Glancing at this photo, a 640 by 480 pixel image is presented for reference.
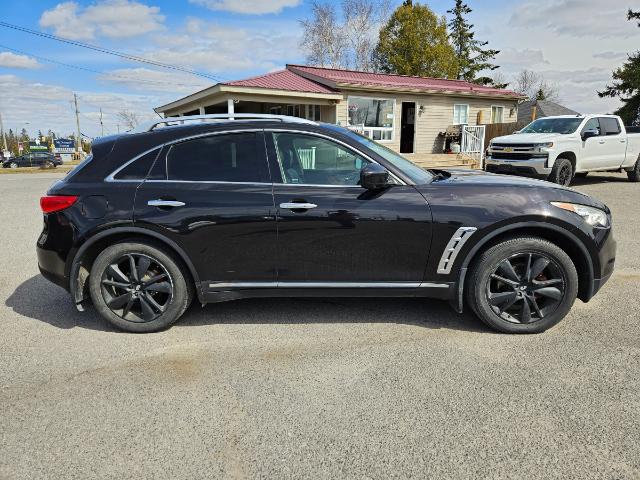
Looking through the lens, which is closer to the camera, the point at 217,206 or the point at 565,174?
the point at 217,206

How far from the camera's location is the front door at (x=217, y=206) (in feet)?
11.0

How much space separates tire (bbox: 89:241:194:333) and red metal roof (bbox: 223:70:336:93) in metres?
12.0

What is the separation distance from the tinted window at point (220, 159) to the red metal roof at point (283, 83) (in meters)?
11.7

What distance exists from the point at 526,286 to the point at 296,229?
1841mm

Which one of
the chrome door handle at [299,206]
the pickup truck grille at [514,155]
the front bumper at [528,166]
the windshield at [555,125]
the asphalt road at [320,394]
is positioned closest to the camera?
the asphalt road at [320,394]

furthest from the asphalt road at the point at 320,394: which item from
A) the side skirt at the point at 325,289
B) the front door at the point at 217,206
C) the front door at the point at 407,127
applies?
the front door at the point at 407,127

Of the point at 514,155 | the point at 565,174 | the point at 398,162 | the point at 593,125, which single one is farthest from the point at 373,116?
the point at 398,162

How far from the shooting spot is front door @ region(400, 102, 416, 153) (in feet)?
63.8

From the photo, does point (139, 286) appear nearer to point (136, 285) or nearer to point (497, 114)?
point (136, 285)

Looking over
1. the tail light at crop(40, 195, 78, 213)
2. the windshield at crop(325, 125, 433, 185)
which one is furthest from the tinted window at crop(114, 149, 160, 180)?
the windshield at crop(325, 125, 433, 185)

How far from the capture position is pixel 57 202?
346 centimetres

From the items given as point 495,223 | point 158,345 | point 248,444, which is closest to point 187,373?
point 158,345

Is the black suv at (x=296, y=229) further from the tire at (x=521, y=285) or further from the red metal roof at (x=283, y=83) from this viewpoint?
the red metal roof at (x=283, y=83)

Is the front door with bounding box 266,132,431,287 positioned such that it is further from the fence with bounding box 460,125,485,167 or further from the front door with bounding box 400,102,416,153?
the front door with bounding box 400,102,416,153
